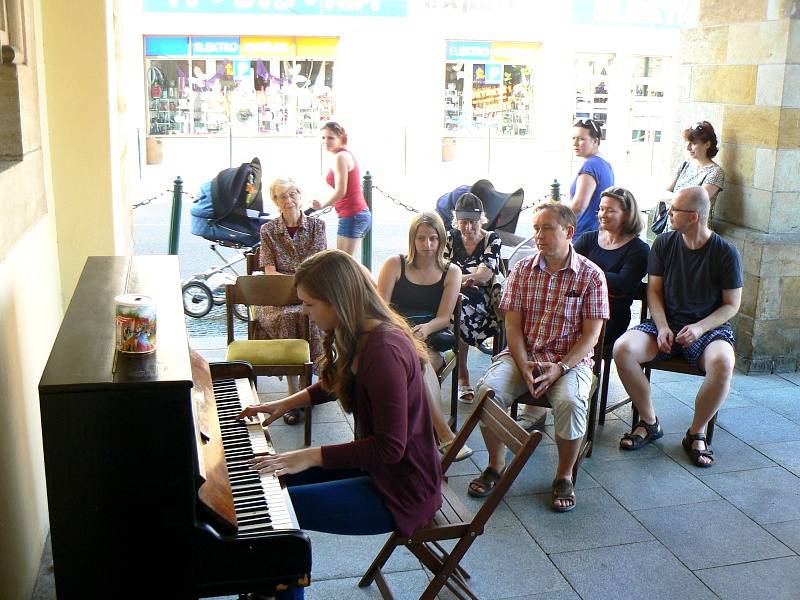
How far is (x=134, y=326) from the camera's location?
244cm

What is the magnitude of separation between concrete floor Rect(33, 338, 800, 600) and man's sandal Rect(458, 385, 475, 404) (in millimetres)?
193

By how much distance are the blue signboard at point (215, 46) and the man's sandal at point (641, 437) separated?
15.5 metres

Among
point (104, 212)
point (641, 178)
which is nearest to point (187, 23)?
point (641, 178)

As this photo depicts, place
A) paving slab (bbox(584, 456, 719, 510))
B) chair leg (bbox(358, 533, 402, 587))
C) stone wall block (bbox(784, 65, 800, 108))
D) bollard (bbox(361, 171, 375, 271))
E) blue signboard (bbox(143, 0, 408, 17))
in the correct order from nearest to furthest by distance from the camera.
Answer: chair leg (bbox(358, 533, 402, 587)), paving slab (bbox(584, 456, 719, 510)), stone wall block (bbox(784, 65, 800, 108)), bollard (bbox(361, 171, 375, 271)), blue signboard (bbox(143, 0, 408, 17))

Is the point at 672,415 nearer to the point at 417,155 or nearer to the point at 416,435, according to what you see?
the point at 416,435

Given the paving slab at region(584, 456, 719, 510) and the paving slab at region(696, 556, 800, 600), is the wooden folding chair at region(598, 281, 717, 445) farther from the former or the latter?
the paving slab at region(696, 556, 800, 600)

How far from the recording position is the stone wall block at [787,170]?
19.8 feet

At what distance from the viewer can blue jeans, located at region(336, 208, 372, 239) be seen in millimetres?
7566

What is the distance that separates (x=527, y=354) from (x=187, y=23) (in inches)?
604

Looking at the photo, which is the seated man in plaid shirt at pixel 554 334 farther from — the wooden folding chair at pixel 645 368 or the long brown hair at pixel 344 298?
the long brown hair at pixel 344 298

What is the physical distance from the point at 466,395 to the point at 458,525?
2592 millimetres

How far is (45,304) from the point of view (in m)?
3.83

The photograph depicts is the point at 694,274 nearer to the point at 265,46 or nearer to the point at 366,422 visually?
the point at 366,422

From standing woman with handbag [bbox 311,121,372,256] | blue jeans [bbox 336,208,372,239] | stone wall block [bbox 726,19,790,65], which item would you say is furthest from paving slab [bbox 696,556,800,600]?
blue jeans [bbox 336,208,372,239]
